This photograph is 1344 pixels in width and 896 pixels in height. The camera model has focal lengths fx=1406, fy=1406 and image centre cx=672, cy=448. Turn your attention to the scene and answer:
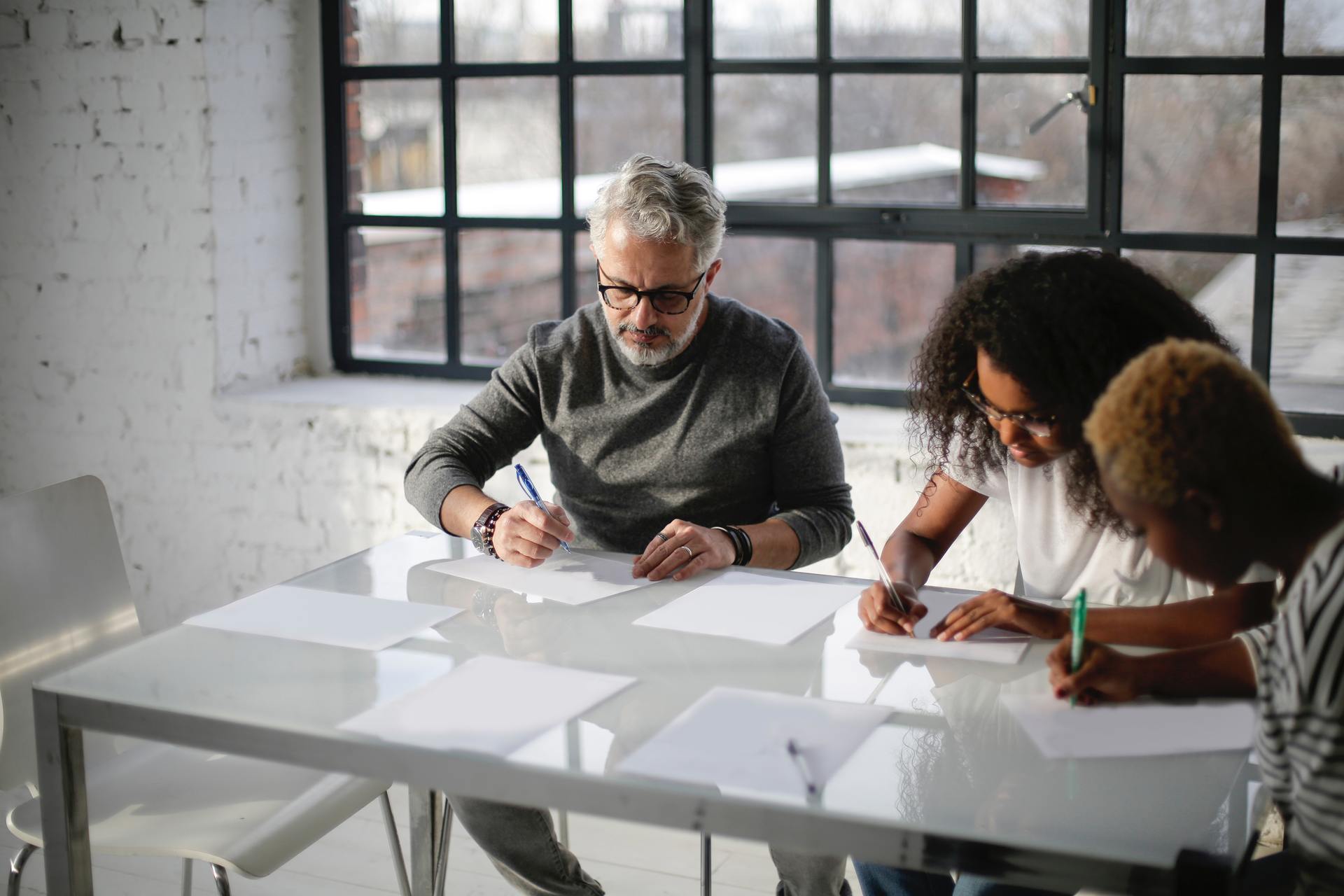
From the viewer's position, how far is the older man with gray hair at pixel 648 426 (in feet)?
7.52

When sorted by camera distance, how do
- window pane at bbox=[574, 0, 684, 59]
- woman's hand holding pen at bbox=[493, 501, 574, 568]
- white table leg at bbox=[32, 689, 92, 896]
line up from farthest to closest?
window pane at bbox=[574, 0, 684, 59]
woman's hand holding pen at bbox=[493, 501, 574, 568]
white table leg at bbox=[32, 689, 92, 896]

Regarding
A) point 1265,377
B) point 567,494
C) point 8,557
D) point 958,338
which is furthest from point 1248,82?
point 8,557

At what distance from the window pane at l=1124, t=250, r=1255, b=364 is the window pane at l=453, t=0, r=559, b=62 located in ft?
5.11

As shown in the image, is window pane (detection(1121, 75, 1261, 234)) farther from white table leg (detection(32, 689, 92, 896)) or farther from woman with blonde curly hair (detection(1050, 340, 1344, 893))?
white table leg (detection(32, 689, 92, 896))

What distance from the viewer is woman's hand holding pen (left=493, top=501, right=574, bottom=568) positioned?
7.07 feet

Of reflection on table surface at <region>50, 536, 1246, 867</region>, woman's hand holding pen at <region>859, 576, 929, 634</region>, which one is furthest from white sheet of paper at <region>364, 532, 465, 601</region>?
woman's hand holding pen at <region>859, 576, 929, 634</region>

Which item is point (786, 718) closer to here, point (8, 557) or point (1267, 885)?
point (1267, 885)

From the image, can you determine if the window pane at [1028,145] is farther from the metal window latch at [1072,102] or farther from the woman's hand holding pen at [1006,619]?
the woman's hand holding pen at [1006,619]

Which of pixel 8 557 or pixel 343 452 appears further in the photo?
pixel 343 452

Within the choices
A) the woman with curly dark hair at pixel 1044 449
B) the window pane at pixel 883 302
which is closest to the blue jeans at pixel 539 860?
the woman with curly dark hair at pixel 1044 449

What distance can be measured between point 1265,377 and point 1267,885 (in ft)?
5.63

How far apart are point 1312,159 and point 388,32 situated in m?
2.29

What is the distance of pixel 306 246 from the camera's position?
3891 millimetres

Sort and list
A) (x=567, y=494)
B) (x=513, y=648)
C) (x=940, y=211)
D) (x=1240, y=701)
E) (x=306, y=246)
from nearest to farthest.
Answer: (x=1240, y=701)
(x=513, y=648)
(x=567, y=494)
(x=940, y=211)
(x=306, y=246)
